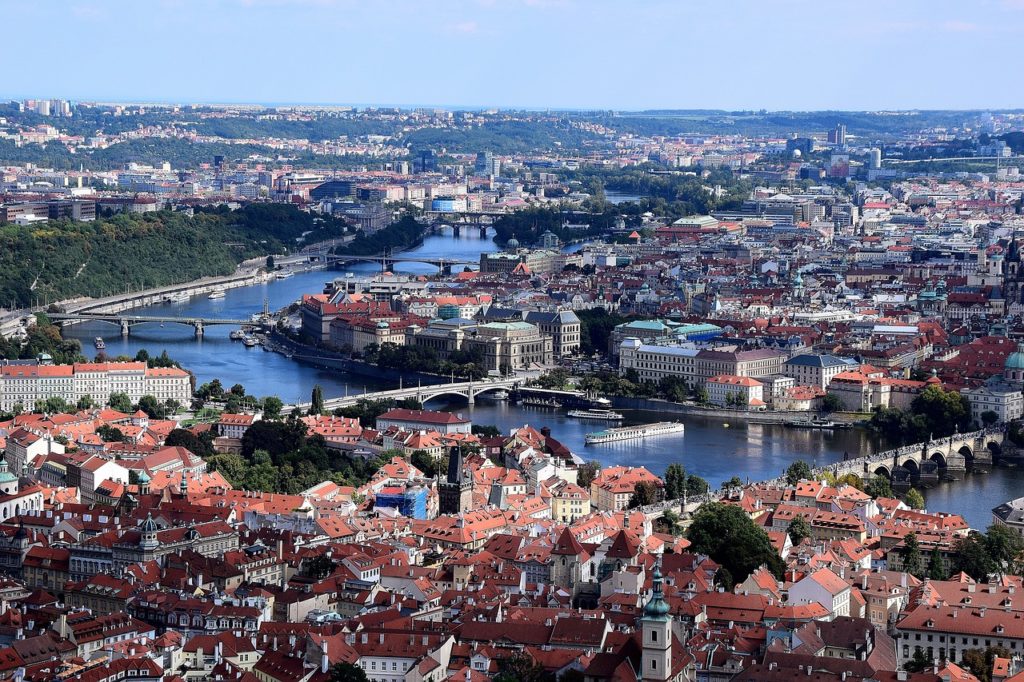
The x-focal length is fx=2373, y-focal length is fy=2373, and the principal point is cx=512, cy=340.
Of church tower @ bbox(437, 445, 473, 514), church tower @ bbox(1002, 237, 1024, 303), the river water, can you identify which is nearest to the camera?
church tower @ bbox(437, 445, 473, 514)

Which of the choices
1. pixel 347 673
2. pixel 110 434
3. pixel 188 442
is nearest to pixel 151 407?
pixel 110 434

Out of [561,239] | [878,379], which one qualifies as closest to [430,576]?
[878,379]

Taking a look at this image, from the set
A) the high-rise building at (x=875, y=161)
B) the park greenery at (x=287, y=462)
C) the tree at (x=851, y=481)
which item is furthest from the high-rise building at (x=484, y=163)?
the tree at (x=851, y=481)

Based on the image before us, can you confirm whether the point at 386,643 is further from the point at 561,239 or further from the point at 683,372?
the point at 561,239

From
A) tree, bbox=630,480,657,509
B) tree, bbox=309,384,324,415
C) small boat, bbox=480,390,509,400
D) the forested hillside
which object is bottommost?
the forested hillside

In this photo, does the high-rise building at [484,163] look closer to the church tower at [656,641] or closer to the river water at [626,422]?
the river water at [626,422]

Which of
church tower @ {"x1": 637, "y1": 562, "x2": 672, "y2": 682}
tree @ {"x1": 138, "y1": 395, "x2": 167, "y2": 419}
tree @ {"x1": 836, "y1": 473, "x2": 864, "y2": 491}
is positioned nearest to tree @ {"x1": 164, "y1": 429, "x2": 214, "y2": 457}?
tree @ {"x1": 138, "y1": 395, "x2": 167, "y2": 419}

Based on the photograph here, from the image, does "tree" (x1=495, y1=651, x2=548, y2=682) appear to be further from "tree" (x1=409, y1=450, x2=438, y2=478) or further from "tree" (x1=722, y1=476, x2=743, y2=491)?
"tree" (x1=409, y1=450, x2=438, y2=478)
